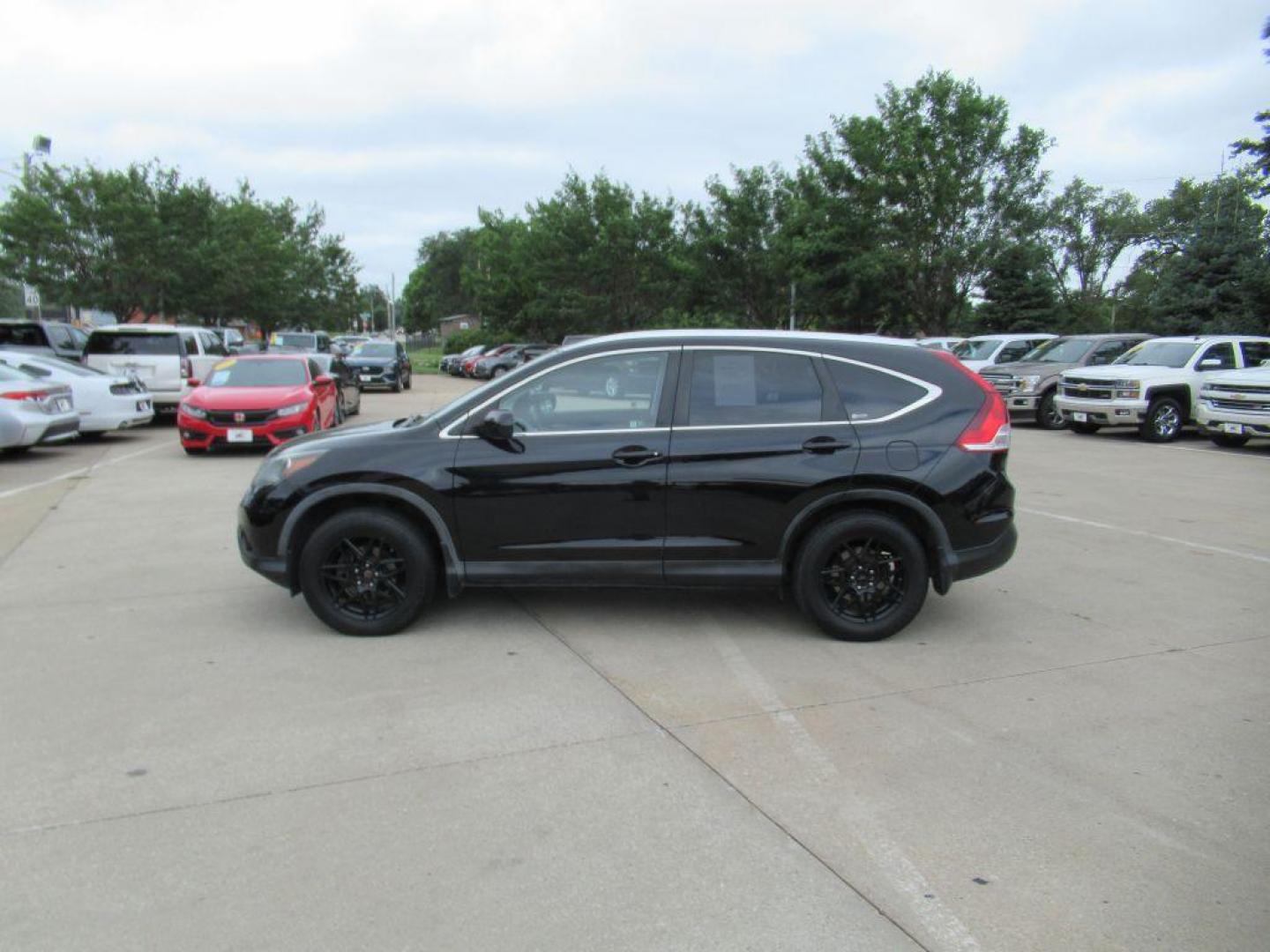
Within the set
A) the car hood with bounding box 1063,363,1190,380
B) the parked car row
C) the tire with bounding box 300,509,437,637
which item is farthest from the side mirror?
the parked car row

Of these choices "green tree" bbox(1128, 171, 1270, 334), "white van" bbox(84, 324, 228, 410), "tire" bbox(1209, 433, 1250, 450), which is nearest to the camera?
"tire" bbox(1209, 433, 1250, 450)

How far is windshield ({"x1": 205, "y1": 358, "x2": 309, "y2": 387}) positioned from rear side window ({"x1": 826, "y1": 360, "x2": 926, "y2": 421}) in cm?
1086

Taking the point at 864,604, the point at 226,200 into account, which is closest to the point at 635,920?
the point at 864,604

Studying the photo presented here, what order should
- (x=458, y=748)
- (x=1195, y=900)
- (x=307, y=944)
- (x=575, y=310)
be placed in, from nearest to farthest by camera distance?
1. (x=307, y=944)
2. (x=1195, y=900)
3. (x=458, y=748)
4. (x=575, y=310)

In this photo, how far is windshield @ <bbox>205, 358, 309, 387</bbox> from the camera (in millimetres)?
14266

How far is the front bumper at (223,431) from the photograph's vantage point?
1322 cm

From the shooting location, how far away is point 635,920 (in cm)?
287

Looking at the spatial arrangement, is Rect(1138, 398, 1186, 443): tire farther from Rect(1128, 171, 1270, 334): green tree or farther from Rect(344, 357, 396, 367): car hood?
Rect(344, 357, 396, 367): car hood

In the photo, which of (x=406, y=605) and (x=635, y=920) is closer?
(x=635, y=920)

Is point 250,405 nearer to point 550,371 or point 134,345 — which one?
point 134,345

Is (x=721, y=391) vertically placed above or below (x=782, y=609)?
above

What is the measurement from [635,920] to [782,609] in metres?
3.40

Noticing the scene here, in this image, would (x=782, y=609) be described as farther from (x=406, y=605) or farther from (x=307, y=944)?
(x=307, y=944)

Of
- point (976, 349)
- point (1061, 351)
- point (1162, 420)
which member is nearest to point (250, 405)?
point (1162, 420)
